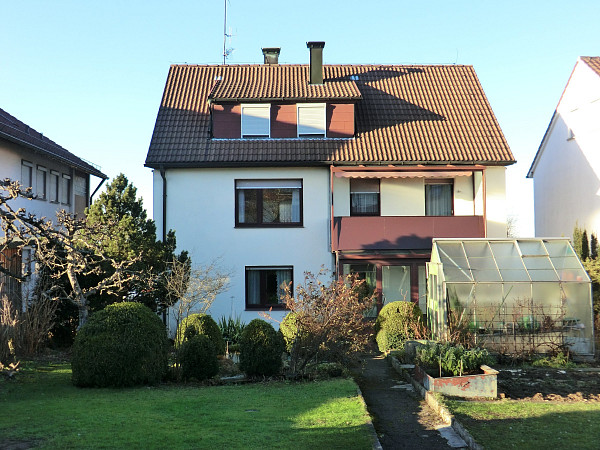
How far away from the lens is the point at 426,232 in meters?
22.1

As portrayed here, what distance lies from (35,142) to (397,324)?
14.9 m

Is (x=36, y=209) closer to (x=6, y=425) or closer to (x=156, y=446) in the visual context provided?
(x=6, y=425)

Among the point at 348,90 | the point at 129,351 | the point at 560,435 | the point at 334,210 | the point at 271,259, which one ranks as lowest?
the point at 560,435

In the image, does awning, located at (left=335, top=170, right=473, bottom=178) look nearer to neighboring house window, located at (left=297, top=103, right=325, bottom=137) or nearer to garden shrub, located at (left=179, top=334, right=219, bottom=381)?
neighboring house window, located at (left=297, top=103, right=325, bottom=137)

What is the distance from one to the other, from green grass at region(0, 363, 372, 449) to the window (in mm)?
10670

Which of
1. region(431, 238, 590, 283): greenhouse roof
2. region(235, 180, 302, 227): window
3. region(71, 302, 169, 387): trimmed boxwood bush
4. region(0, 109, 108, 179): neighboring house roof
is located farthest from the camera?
region(235, 180, 302, 227): window

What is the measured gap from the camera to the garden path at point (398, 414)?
9391mm

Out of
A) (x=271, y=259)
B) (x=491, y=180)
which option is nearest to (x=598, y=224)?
(x=491, y=180)

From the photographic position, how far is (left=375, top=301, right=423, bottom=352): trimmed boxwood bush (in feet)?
Answer: 59.2

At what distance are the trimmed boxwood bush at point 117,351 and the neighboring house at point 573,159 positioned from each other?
61.2 feet

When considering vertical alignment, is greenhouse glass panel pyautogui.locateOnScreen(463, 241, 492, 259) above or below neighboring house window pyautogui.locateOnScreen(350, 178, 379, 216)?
below

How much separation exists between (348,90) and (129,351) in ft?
49.9

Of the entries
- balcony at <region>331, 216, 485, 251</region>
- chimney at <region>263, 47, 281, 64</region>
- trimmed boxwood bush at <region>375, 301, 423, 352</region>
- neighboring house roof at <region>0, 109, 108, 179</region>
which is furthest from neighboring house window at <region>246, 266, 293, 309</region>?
chimney at <region>263, 47, 281, 64</region>

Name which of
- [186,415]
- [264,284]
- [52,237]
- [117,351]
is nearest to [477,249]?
[264,284]
